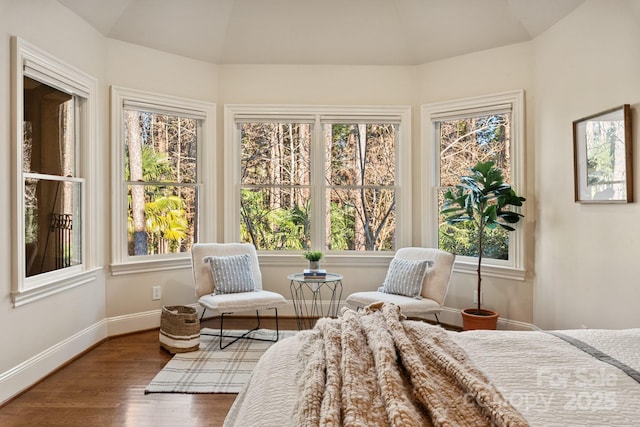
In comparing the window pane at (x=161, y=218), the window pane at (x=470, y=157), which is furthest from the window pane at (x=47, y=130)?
the window pane at (x=470, y=157)

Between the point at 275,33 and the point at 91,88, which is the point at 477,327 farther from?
the point at 91,88

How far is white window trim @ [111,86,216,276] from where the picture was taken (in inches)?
146

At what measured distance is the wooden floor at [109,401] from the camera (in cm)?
230

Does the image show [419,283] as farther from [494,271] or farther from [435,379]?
[435,379]

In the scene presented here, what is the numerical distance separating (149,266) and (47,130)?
1.45 metres

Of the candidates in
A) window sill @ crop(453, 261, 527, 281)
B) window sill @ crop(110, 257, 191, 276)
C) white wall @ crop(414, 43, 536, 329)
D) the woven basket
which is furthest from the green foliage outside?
window sill @ crop(453, 261, 527, 281)

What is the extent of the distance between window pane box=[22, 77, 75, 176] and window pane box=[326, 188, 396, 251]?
2.41 m

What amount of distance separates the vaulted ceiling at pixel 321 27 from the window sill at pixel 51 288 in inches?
82.2

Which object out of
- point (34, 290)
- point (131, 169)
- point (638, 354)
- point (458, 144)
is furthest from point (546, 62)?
point (34, 290)

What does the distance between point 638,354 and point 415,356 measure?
79cm

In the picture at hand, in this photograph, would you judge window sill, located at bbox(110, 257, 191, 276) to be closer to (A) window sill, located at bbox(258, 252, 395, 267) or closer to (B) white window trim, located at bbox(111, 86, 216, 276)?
(B) white window trim, located at bbox(111, 86, 216, 276)

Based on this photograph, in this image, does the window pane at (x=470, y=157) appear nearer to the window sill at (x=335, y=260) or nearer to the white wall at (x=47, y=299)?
the window sill at (x=335, y=260)

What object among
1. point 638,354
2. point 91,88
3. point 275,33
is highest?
point 275,33

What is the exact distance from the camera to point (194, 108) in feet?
13.6
